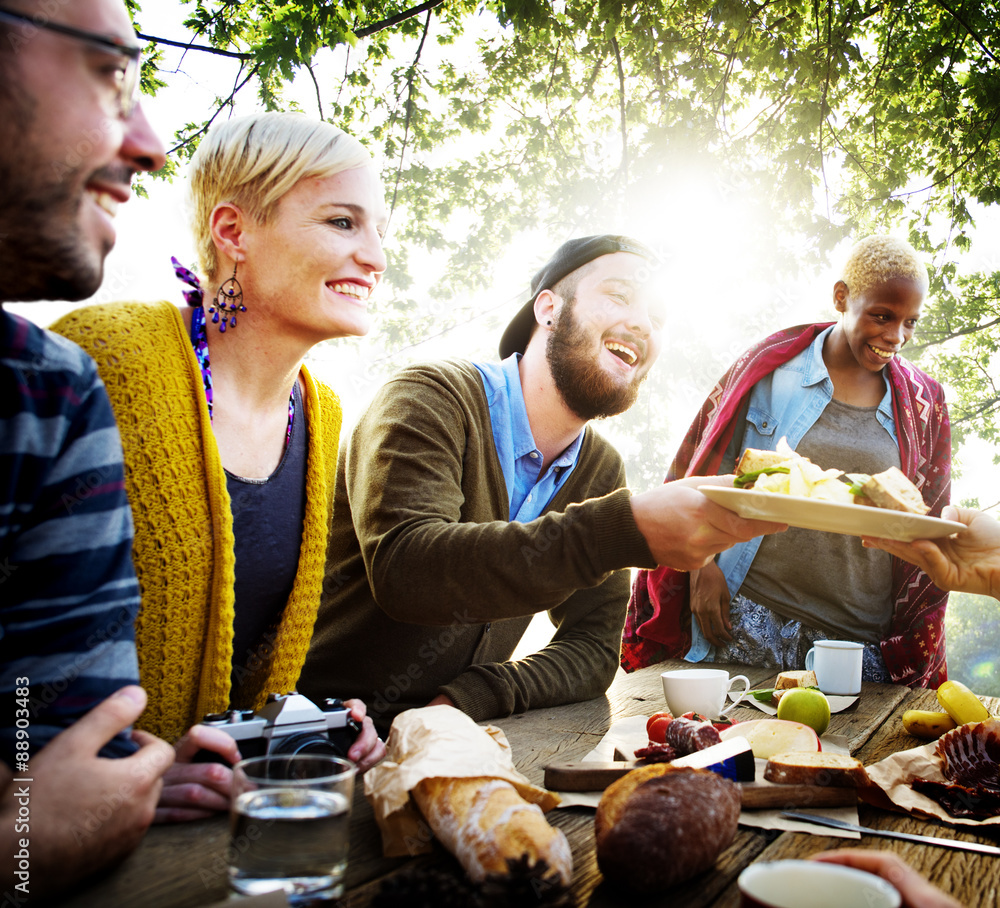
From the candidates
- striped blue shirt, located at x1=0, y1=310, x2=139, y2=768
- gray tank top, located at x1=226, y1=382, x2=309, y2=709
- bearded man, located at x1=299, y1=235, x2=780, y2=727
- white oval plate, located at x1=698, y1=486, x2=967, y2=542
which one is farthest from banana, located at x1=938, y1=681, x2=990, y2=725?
striped blue shirt, located at x1=0, y1=310, x2=139, y2=768

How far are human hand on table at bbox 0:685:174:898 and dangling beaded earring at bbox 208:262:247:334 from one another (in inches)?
49.2

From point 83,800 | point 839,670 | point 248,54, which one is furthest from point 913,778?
point 248,54

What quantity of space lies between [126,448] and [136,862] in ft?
3.34

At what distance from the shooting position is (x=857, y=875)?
0.81 m

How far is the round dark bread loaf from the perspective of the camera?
3.18 feet

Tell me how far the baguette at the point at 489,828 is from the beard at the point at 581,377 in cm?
182

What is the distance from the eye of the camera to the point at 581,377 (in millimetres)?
2768

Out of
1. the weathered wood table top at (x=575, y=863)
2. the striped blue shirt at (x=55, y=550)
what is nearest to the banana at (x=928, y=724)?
the weathered wood table top at (x=575, y=863)

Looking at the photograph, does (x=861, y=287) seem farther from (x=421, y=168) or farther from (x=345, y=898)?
(x=421, y=168)

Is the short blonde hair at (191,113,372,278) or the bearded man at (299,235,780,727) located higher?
the short blonde hair at (191,113,372,278)

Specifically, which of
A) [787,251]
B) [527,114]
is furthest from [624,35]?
[527,114]

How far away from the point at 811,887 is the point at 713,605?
7.58 ft

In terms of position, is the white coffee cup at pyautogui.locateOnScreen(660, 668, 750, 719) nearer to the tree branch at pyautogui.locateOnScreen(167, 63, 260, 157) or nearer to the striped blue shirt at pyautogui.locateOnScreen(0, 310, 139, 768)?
the striped blue shirt at pyautogui.locateOnScreen(0, 310, 139, 768)

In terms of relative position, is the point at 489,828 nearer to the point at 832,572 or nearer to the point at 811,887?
the point at 811,887
